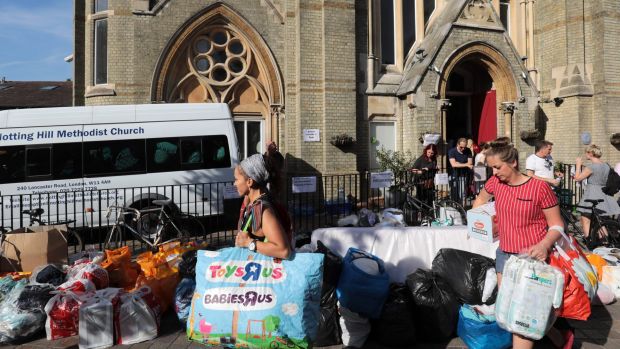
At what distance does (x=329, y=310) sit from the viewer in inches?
162

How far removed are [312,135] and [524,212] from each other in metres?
9.11

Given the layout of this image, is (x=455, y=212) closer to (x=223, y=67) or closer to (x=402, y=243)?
(x=402, y=243)

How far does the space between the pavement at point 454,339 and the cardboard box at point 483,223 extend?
1127mm

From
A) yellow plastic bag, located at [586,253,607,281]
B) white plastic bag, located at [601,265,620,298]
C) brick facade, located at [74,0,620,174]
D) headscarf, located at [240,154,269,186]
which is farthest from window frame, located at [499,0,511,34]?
headscarf, located at [240,154,269,186]

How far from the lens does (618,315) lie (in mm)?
4715

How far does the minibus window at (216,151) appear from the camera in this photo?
954 centimetres

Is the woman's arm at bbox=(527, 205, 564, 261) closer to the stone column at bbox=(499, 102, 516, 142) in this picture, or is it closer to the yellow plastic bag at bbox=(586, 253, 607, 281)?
the yellow plastic bag at bbox=(586, 253, 607, 281)

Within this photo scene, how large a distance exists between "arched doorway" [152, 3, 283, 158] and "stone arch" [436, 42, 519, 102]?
4854 mm

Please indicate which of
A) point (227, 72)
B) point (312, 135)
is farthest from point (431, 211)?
point (227, 72)

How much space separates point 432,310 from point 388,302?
1.42 ft

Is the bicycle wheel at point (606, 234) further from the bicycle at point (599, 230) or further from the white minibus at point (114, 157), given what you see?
the white minibus at point (114, 157)

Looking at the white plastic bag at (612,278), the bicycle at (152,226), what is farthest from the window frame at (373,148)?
the white plastic bag at (612,278)

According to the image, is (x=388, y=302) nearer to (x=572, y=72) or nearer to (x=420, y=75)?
(x=420, y=75)

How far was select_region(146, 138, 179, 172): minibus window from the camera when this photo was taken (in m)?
9.22
